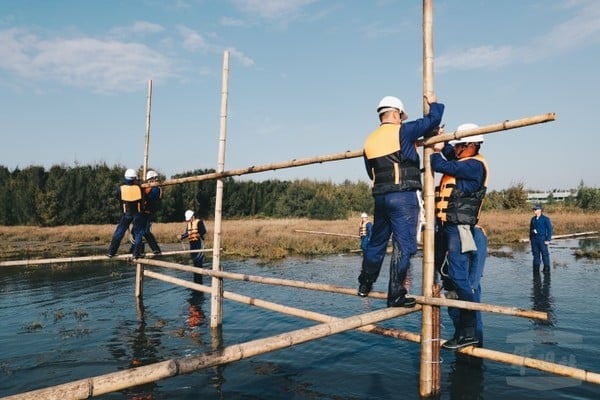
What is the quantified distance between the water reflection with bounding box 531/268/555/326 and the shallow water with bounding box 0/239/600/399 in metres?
0.03

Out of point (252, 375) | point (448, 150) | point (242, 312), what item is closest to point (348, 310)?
point (242, 312)

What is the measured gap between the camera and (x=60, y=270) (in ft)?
61.9

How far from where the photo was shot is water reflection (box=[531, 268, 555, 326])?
9195 mm

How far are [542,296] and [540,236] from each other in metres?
4.04

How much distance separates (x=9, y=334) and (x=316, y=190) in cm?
5745

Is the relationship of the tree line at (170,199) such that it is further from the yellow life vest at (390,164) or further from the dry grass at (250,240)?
the yellow life vest at (390,164)

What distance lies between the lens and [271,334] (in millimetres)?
9039

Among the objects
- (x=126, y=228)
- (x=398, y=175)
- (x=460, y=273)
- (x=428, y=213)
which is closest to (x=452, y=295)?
(x=460, y=273)

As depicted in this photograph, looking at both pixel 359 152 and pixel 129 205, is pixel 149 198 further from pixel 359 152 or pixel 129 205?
pixel 359 152

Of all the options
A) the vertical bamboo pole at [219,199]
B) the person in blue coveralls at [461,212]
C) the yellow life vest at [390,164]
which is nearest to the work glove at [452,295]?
the person in blue coveralls at [461,212]

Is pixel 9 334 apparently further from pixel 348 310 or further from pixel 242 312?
pixel 348 310

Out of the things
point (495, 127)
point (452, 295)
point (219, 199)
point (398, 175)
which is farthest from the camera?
point (219, 199)

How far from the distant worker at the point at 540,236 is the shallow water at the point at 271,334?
0.67 meters

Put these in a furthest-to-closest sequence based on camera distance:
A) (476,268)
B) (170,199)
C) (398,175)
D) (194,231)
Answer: (170,199) → (194,231) → (476,268) → (398,175)
